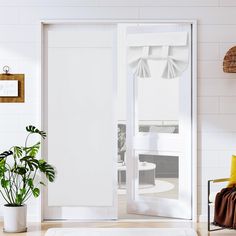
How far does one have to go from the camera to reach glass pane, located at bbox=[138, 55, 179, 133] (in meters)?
6.12

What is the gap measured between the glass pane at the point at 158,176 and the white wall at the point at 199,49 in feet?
1.02

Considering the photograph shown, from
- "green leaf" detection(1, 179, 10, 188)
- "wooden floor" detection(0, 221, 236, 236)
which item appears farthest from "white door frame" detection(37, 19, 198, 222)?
"green leaf" detection(1, 179, 10, 188)

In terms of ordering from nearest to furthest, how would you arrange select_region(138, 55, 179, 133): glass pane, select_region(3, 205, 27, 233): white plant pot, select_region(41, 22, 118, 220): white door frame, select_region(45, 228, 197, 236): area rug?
select_region(45, 228, 197, 236): area rug, select_region(3, 205, 27, 233): white plant pot, select_region(41, 22, 118, 220): white door frame, select_region(138, 55, 179, 133): glass pane

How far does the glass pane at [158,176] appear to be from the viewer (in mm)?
6133

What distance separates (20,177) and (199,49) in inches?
89.8

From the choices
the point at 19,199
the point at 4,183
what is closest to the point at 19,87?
the point at 4,183

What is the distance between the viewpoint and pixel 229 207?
5.18 metres

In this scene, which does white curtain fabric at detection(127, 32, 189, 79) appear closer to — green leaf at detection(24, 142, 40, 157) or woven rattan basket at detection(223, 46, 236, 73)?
woven rattan basket at detection(223, 46, 236, 73)

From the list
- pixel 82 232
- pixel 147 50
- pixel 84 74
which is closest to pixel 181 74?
pixel 147 50

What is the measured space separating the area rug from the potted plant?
356mm

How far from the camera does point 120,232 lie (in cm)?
541

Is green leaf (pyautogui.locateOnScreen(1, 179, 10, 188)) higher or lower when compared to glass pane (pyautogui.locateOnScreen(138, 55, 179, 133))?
lower

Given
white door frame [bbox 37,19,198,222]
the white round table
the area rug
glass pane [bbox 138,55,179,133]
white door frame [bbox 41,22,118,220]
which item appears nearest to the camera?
the area rug

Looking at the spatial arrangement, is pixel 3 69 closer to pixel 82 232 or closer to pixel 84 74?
pixel 84 74
